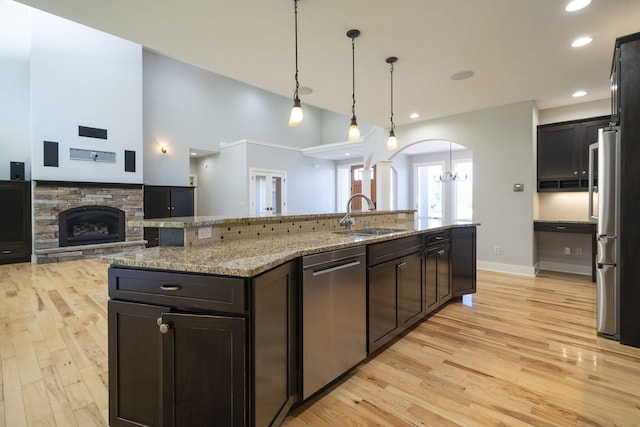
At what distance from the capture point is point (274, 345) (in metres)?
1.39

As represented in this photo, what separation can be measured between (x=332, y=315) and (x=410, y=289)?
1053 millimetres

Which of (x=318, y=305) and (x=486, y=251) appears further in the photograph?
(x=486, y=251)

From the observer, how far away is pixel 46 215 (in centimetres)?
561

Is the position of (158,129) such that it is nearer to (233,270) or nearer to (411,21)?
(411,21)

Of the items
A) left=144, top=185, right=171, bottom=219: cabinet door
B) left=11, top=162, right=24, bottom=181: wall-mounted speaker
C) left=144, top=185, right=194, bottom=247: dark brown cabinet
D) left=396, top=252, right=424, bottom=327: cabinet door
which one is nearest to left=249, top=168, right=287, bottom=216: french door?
left=144, top=185, right=194, bottom=247: dark brown cabinet

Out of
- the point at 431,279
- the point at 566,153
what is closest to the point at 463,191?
the point at 566,153

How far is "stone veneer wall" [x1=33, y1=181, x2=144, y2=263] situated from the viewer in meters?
5.55

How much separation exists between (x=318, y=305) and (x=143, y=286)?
873 millimetres

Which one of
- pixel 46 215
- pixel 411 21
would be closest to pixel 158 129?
pixel 46 215

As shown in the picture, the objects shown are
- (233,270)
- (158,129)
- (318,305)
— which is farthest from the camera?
(158,129)

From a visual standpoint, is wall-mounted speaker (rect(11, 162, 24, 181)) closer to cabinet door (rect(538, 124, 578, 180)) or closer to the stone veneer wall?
the stone veneer wall

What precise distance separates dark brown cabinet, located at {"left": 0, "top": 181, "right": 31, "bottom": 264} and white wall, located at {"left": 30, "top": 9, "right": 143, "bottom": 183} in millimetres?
421

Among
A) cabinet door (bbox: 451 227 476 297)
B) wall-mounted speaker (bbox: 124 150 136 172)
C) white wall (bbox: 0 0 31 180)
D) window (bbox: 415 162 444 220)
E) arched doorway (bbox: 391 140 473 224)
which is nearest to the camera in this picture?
cabinet door (bbox: 451 227 476 297)

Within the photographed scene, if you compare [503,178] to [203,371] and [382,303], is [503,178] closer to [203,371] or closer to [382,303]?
[382,303]
